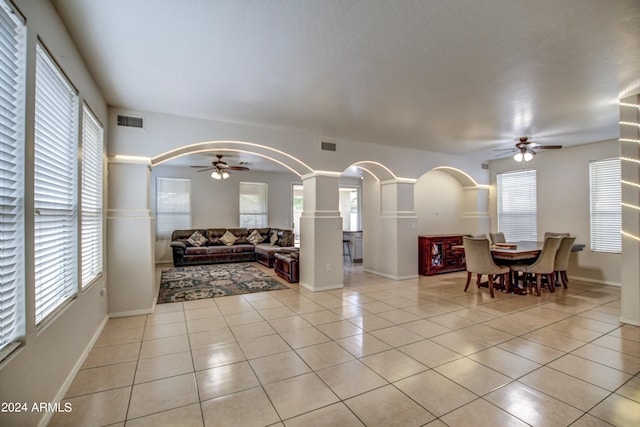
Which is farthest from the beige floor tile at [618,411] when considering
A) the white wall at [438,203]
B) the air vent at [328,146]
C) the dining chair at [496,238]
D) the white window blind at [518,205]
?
the white window blind at [518,205]

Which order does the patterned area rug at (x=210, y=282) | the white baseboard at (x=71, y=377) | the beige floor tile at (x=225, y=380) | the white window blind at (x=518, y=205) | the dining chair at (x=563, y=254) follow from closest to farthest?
the white baseboard at (x=71, y=377)
the beige floor tile at (x=225, y=380)
the patterned area rug at (x=210, y=282)
the dining chair at (x=563, y=254)
the white window blind at (x=518, y=205)

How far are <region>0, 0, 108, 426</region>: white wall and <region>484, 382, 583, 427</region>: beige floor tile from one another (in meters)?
2.92

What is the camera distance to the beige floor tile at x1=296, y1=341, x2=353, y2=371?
2.78 m

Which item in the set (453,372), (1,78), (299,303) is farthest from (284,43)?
(299,303)

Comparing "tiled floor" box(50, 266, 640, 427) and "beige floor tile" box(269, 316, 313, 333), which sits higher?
"beige floor tile" box(269, 316, 313, 333)

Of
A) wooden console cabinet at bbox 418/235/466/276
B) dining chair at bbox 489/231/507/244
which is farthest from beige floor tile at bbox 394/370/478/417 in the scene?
dining chair at bbox 489/231/507/244

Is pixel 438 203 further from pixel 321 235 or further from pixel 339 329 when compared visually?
pixel 339 329

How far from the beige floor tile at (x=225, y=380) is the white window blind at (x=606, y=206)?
6902 millimetres

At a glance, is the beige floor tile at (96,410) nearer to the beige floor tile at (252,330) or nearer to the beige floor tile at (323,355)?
the beige floor tile at (252,330)

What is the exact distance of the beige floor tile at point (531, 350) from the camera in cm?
288

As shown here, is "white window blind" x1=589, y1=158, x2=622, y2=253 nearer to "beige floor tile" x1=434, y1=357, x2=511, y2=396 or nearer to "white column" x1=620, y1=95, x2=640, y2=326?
"white column" x1=620, y1=95, x2=640, y2=326

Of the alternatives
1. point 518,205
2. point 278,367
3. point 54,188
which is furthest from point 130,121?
point 518,205

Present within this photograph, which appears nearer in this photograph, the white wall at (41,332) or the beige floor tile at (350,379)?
the white wall at (41,332)

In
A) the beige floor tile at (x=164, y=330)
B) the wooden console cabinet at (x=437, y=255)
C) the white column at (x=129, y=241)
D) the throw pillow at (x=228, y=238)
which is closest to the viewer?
the beige floor tile at (x=164, y=330)
